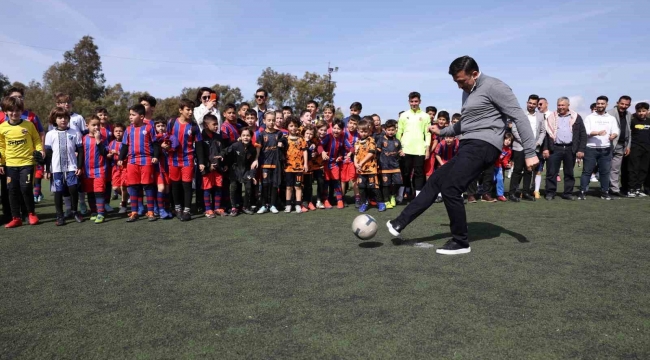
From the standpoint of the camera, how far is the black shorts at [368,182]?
8125mm

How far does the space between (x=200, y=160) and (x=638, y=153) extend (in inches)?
379

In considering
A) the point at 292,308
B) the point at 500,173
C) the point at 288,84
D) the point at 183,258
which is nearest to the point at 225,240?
the point at 183,258

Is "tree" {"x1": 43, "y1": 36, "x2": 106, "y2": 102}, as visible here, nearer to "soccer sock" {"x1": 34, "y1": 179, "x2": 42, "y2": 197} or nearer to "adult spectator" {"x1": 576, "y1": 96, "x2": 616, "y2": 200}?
"soccer sock" {"x1": 34, "y1": 179, "x2": 42, "y2": 197}

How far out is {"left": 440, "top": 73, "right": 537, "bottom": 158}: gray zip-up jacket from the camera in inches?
179

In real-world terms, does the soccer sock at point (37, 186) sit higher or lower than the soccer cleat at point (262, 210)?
higher

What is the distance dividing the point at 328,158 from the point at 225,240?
3330mm

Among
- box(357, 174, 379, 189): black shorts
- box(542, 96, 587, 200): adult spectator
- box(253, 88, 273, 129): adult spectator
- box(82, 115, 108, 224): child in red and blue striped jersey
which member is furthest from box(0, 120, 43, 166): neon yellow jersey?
box(542, 96, 587, 200): adult spectator

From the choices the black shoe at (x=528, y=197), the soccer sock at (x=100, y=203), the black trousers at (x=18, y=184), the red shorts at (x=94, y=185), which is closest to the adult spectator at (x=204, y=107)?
the red shorts at (x=94, y=185)

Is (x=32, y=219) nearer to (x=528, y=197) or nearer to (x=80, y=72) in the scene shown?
(x=528, y=197)

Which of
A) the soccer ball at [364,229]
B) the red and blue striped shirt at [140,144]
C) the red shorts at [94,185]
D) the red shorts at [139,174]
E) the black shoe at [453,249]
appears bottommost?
the black shoe at [453,249]

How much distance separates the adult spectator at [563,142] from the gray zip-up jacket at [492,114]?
5.31 metres

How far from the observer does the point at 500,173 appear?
9219mm

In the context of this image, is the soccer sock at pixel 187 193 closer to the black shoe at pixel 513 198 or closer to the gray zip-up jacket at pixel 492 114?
the gray zip-up jacket at pixel 492 114

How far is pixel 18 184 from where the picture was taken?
23.0 feet
